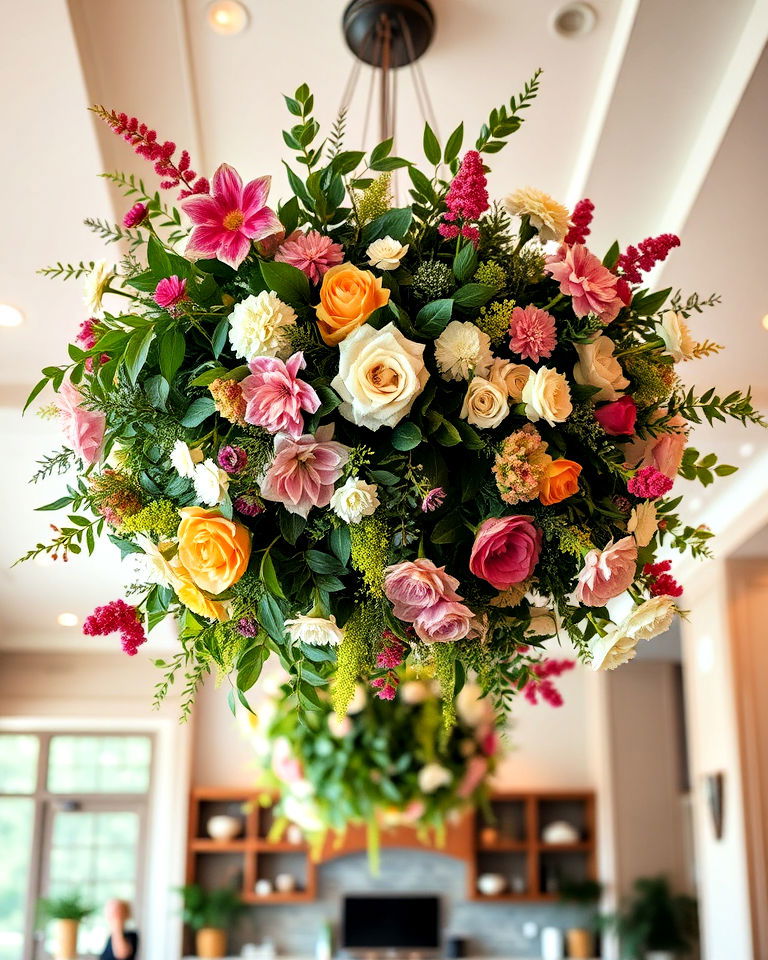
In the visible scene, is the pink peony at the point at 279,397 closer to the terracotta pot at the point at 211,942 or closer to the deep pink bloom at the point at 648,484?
the deep pink bloom at the point at 648,484

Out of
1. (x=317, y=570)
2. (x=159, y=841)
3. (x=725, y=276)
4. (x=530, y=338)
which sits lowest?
(x=159, y=841)

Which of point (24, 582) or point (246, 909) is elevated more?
point (24, 582)

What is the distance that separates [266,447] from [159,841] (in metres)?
7.76

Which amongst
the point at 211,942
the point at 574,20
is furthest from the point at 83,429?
the point at 211,942

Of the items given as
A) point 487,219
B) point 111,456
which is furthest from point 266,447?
point 487,219

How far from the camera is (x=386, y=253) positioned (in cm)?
121

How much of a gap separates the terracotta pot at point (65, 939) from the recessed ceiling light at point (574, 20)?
21.8 ft

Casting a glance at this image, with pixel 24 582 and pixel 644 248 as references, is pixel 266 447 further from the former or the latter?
pixel 24 582

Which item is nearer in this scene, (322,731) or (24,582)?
(322,731)

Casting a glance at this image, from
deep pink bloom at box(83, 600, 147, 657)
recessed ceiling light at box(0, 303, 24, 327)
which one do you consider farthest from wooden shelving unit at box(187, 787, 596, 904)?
deep pink bloom at box(83, 600, 147, 657)

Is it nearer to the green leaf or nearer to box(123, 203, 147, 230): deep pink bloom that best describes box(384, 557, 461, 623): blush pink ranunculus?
the green leaf

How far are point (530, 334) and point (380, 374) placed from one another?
213mm

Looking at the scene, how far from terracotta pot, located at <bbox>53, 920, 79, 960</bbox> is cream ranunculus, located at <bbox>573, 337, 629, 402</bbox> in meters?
7.02

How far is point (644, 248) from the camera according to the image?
4.53ft
